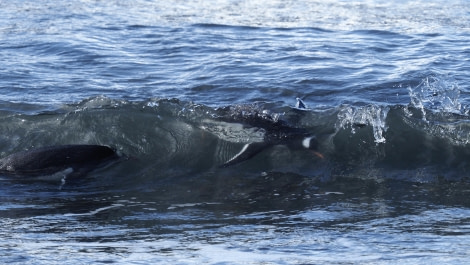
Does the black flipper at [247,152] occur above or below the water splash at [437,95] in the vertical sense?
below

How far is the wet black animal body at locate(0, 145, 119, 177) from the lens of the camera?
840 cm

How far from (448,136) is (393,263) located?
4.31 m

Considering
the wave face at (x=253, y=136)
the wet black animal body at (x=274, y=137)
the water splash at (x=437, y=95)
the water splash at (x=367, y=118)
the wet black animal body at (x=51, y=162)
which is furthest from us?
the water splash at (x=437, y=95)

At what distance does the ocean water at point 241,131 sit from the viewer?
6391mm

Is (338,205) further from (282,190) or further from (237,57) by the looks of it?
(237,57)

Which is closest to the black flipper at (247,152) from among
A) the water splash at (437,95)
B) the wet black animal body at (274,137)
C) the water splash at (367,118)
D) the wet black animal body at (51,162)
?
the wet black animal body at (274,137)

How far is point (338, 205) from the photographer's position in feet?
24.6

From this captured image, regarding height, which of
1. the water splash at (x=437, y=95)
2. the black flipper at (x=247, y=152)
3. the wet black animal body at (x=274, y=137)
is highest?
the water splash at (x=437, y=95)

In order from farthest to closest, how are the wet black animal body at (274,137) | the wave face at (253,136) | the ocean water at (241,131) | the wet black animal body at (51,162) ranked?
the wet black animal body at (274,137) → the wave face at (253,136) → the wet black animal body at (51,162) → the ocean water at (241,131)

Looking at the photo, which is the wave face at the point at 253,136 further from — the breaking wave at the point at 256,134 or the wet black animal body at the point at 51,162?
the wet black animal body at the point at 51,162

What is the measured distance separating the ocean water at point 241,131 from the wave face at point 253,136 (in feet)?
0.07

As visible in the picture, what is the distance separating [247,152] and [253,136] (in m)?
0.51

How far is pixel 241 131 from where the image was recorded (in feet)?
31.6

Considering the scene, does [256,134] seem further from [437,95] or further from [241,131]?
[437,95]
